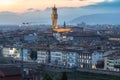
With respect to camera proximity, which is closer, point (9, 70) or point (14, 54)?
point (9, 70)

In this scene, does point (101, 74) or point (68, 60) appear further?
point (68, 60)

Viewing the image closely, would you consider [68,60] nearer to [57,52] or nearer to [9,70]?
[57,52]

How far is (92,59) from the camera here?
41.6m

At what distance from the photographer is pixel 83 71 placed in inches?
1371

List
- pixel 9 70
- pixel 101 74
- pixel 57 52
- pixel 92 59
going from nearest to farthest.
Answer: pixel 9 70, pixel 101 74, pixel 92 59, pixel 57 52

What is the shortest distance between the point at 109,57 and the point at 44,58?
11.5 meters

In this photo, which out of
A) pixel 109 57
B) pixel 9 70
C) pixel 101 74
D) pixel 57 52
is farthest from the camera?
pixel 57 52

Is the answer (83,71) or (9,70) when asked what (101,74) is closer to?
(83,71)

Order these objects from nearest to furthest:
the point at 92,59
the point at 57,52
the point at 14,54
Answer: the point at 92,59, the point at 57,52, the point at 14,54

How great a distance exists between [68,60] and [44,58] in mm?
4329

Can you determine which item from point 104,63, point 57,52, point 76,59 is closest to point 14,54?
point 57,52

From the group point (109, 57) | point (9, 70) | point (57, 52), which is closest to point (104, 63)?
point (109, 57)

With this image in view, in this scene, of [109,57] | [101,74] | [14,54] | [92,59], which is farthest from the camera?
[14,54]

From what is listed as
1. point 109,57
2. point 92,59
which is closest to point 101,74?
point 109,57
